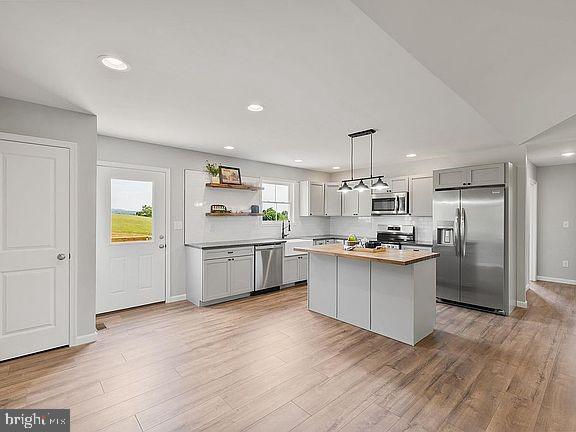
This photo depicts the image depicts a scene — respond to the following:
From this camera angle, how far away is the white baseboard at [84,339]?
127 inches

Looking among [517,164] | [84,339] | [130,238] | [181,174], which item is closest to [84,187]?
[130,238]

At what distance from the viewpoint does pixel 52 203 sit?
3.08 metres

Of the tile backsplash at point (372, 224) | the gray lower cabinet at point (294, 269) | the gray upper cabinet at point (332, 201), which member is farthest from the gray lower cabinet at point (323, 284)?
the gray upper cabinet at point (332, 201)

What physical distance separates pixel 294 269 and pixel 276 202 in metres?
1.52

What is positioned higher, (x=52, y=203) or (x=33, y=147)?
(x=33, y=147)

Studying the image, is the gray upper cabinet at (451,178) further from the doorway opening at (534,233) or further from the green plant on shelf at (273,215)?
the green plant on shelf at (273,215)

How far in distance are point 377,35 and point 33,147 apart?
3276 mm

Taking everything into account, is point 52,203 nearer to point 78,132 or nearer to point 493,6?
point 78,132

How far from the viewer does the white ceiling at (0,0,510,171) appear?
5.44 feet

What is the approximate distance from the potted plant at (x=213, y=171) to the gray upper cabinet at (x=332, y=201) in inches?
108

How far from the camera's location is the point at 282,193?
263 inches

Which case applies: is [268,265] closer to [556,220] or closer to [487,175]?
[487,175]

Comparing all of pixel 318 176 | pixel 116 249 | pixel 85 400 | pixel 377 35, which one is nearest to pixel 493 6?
pixel 377 35

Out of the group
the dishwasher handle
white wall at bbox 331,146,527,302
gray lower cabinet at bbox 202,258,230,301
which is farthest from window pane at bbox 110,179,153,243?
white wall at bbox 331,146,527,302
